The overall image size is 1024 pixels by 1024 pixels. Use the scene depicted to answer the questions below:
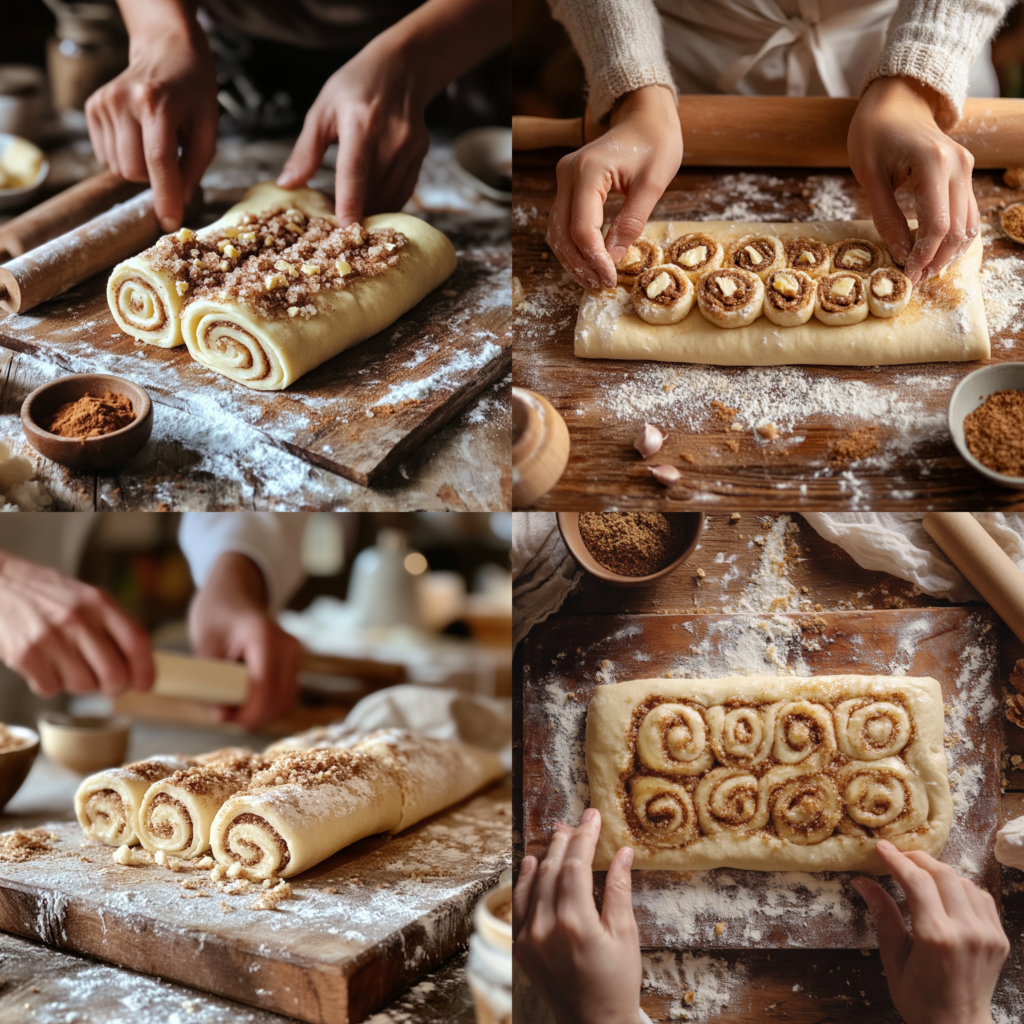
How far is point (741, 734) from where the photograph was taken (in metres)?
1.11

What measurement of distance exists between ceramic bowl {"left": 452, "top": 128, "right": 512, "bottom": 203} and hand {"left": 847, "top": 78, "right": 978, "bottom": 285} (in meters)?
0.74

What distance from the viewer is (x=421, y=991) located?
100 cm

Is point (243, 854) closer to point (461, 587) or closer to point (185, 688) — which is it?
point (185, 688)

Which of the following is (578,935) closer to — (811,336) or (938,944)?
(938,944)

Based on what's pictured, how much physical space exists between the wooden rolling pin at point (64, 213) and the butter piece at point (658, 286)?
992 millimetres

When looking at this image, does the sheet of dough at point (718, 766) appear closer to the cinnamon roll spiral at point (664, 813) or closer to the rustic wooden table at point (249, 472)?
the cinnamon roll spiral at point (664, 813)

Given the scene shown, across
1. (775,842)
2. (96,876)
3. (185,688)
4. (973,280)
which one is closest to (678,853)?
(775,842)

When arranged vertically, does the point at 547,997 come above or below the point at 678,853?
below

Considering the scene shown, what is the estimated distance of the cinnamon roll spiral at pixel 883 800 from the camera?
42.2 inches

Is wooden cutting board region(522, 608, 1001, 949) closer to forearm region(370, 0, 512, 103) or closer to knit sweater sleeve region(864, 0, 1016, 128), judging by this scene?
knit sweater sleeve region(864, 0, 1016, 128)

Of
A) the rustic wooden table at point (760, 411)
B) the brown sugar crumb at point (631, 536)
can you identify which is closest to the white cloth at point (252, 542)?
the rustic wooden table at point (760, 411)

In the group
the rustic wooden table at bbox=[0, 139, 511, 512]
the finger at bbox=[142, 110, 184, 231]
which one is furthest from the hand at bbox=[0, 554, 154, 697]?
the finger at bbox=[142, 110, 184, 231]

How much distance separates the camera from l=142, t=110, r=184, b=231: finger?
53.7 inches

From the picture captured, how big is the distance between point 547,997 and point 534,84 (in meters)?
1.35
